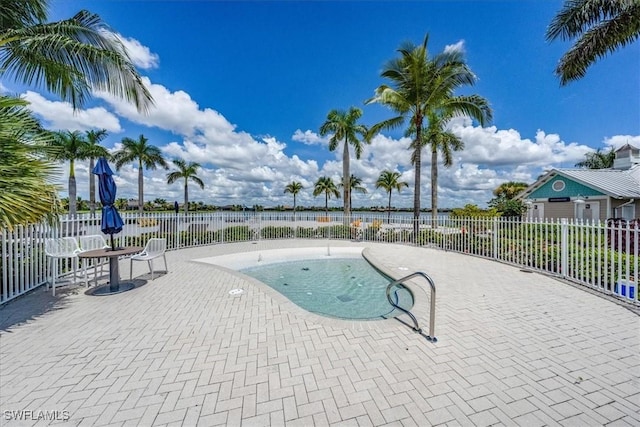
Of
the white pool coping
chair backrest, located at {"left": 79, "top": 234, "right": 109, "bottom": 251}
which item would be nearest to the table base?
chair backrest, located at {"left": 79, "top": 234, "right": 109, "bottom": 251}

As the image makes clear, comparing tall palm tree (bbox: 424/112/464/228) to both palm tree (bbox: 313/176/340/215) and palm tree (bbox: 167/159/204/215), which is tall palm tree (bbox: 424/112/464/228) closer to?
palm tree (bbox: 313/176/340/215)

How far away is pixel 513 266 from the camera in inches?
307

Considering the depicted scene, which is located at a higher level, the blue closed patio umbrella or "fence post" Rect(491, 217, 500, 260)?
the blue closed patio umbrella

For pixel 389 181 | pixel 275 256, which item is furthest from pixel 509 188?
pixel 275 256

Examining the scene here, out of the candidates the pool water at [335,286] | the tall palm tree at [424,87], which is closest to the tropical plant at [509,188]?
the tall palm tree at [424,87]

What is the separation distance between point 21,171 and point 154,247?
3.08 m

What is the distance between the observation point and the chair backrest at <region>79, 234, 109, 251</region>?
6040 mm

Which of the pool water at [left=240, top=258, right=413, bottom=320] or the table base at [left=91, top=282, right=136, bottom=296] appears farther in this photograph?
the table base at [left=91, top=282, right=136, bottom=296]

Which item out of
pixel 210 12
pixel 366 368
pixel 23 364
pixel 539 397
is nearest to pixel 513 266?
pixel 539 397

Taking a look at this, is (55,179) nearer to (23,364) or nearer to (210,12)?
(23,364)

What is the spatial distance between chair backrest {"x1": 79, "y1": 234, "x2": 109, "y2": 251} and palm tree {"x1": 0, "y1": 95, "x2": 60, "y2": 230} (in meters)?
2.07

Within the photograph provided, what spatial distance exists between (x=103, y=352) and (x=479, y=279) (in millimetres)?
7636

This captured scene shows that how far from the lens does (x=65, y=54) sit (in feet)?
17.6

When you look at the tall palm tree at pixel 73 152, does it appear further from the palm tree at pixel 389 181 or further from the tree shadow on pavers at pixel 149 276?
the palm tree at pixel 389 181
